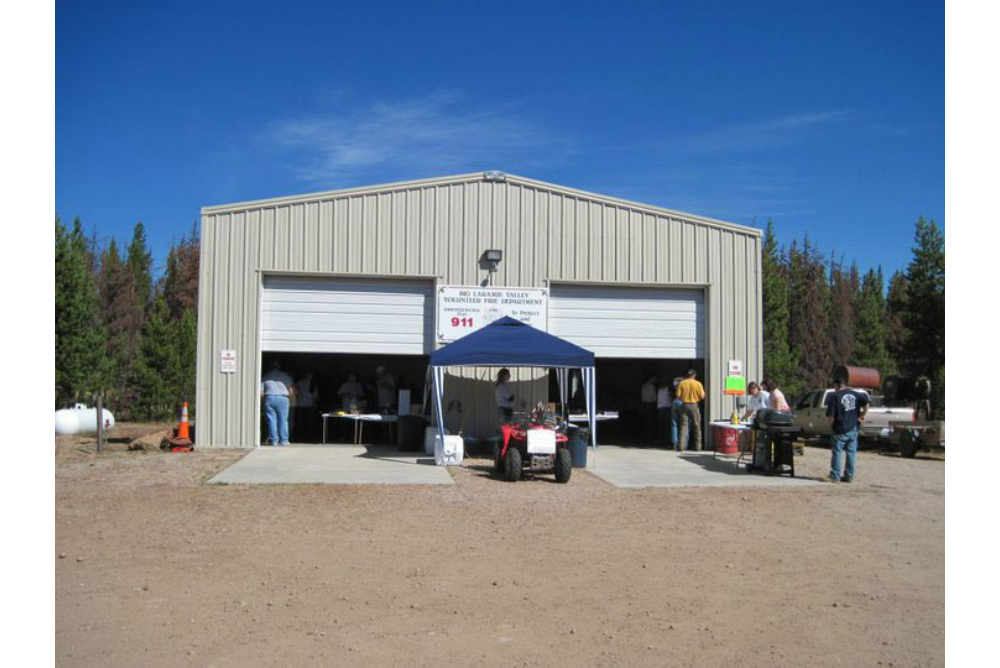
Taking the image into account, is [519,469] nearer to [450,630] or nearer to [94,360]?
[450,630]

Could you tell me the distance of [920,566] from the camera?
7.60 m

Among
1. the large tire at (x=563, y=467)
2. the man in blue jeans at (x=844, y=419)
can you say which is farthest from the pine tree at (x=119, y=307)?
the man in blue jeans at (x=844, y=419)

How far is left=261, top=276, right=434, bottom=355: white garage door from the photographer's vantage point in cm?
1638

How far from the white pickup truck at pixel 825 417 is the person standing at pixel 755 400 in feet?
20.1

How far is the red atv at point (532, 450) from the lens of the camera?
12109 mm

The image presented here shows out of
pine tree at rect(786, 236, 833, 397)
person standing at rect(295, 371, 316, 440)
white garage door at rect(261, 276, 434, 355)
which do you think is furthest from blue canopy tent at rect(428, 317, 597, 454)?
pine tree at rect(786, 236, 833, 397)

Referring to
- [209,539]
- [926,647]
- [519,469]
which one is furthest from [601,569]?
[519,469]

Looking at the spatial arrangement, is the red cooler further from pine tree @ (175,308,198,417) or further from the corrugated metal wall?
pine tree @ (175,308,198,417)

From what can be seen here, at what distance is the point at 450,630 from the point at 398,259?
11539mm

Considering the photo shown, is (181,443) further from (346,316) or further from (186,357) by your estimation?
(186,357)

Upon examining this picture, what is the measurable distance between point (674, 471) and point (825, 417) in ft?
31.6

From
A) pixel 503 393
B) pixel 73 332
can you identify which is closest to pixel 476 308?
pixel 503 393

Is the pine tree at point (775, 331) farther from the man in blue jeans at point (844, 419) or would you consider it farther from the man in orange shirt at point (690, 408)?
the man in blue jeans at point (844, 419)

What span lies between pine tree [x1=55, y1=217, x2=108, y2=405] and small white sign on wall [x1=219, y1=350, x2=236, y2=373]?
1120 centimetres
